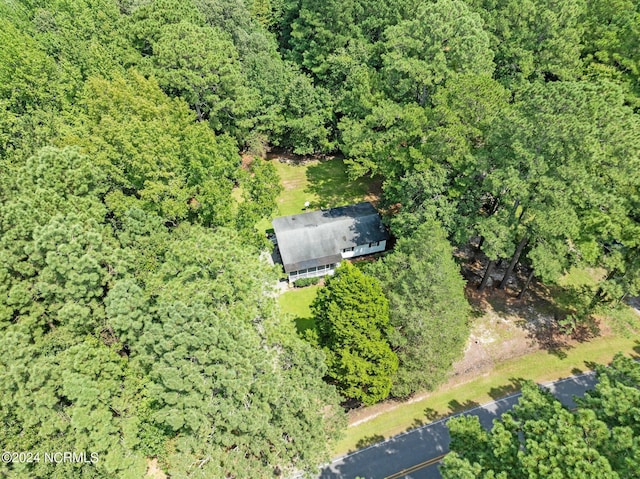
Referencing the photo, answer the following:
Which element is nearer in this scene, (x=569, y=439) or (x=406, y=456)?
(x=569, y=439)

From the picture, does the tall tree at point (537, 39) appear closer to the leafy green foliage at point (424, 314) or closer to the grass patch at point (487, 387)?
the leafy green foliage at point (424, 314)

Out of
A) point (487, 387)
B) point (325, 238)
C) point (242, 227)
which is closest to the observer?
point (487, 387)

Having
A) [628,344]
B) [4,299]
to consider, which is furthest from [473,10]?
[4,299]

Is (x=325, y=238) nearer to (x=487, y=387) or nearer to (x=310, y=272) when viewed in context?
(x=310, y=272)

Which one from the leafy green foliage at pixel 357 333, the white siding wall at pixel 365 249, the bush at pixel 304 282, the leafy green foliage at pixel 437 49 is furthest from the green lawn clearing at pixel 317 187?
the leafy green foliage at pixel 357 333

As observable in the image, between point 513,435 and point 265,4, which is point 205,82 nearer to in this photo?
point 265,4

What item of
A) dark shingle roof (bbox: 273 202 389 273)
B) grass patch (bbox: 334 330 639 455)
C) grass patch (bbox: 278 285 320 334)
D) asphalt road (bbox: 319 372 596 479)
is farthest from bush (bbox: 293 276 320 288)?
asphalt road (bbox: 319 372 596 479)

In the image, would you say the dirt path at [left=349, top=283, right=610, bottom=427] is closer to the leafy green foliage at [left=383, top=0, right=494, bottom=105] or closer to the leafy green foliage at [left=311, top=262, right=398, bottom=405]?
the leafy green foliage at [left=311, top=262, right=398, bottom=405]

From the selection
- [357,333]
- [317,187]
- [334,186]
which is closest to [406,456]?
[357,333]
